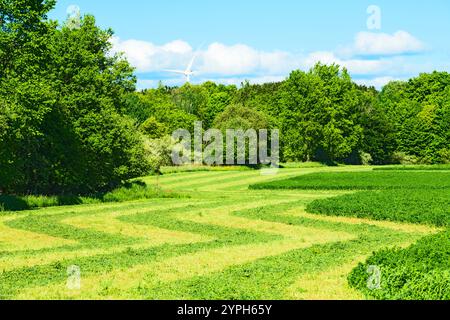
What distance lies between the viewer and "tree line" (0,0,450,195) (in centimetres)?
3700

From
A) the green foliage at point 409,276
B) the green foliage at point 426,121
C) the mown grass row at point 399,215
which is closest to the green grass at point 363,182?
the mown grass row at point 399,215

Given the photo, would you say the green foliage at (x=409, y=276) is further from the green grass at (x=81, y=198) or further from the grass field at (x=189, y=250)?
the green grass at (x=81, y=198)

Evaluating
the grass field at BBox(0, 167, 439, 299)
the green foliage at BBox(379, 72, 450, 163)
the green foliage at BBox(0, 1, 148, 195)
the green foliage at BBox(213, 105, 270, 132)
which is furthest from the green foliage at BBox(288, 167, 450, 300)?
the green foliage at BBox(379, 72, 450, 163)

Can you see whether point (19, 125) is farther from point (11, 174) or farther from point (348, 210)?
point (348, 210)

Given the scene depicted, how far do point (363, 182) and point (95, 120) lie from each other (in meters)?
28.4

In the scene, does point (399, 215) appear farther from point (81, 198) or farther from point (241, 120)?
point (241, 120)

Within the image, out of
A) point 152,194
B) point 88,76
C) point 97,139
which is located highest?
point 88,76

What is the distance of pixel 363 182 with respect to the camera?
58.5 meters

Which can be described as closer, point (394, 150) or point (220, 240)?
point (220, 240)

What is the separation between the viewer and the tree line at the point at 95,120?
37.0m

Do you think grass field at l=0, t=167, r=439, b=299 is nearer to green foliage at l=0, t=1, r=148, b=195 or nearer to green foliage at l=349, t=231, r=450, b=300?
green foliage at l=349, t=231, r=450, b=300

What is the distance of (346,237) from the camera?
25.5 m

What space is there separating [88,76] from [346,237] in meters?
27.6

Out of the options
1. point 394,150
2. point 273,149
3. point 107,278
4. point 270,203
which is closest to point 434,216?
point 270,203
